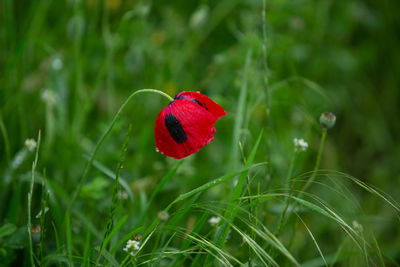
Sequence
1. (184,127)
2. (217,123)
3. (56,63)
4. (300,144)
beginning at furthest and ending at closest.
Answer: (217,123) → (56,63) → (300,144) → (184,127)

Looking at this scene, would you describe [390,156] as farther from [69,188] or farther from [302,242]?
[69,188]

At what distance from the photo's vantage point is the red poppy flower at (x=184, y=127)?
3.38 ft

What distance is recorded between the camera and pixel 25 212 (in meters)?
1.46

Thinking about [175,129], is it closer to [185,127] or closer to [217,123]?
[185,127]

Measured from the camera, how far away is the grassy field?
1374mm

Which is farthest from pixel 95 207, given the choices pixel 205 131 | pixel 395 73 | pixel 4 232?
pixel 395 73

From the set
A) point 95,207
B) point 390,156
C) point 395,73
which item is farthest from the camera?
point 395,73

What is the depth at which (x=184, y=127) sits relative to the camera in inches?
40.6

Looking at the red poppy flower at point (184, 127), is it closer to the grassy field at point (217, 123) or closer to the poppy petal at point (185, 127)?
the poppy petal at point (185, 127)

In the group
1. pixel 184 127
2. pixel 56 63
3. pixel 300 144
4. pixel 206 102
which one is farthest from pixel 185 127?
pixel 56 63

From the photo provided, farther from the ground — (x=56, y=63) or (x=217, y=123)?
(x=56, y=63)

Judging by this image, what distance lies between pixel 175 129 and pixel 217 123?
110 centimetres

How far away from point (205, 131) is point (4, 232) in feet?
2.07

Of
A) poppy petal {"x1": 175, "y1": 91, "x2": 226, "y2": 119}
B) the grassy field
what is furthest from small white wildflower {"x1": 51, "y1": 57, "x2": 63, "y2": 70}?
poppy petal {"x1": 175, "y1": 91, "x2": 226, "y2": 119}
